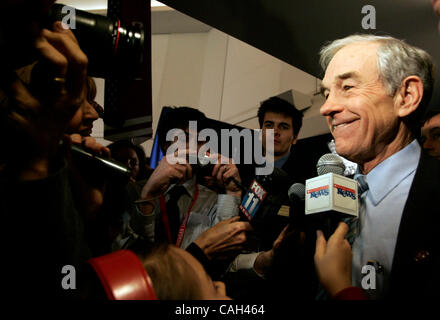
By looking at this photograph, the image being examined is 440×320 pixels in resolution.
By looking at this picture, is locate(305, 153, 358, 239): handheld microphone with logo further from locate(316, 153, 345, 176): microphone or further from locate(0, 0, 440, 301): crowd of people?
locate(316, 153, 345, 176): microphone

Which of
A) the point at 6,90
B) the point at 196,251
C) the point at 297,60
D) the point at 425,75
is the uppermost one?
the point at 297,60

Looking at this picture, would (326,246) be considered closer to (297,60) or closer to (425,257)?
(425,257)

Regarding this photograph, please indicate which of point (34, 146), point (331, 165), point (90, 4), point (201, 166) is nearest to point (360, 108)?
point (331, 165)

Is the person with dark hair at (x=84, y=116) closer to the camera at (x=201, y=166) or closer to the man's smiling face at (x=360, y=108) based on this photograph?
the camera at (x=201, y=166)

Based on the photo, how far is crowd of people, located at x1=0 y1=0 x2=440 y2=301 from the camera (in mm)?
726

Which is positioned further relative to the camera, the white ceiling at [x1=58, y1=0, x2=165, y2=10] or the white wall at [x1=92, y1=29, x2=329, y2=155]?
the white wall at [x1=92, y1=29, x2=329, y2=155]

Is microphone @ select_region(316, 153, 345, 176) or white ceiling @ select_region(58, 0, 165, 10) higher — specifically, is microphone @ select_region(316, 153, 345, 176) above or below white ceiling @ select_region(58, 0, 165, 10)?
below

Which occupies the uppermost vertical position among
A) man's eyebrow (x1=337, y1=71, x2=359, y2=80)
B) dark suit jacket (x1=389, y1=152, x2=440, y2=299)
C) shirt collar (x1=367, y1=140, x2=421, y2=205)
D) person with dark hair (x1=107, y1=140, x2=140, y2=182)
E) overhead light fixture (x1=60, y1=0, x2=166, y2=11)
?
overhead light fixture (x1=60, y1=0, x2=166, y2=11)

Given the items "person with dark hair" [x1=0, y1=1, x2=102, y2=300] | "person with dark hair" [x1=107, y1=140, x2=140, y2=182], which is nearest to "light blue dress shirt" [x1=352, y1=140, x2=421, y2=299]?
"person with dark hair" [x1=0, y1=1, x2=102, y2=300]

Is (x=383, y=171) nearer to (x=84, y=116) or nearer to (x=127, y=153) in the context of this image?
(x=84, y=116)

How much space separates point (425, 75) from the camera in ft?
4.08

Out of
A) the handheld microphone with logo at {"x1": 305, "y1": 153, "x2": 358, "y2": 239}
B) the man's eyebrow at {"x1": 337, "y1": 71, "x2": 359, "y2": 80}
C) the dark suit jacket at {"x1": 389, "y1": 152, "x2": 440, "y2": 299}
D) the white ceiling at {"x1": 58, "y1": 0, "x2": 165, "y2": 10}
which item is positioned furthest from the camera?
the white ceiling at {"x1": 58, "y1": 0, "x2": 165, "y2": 10}
